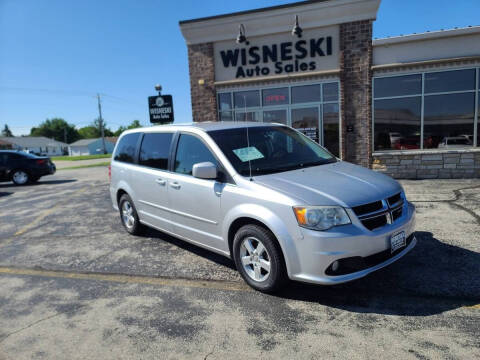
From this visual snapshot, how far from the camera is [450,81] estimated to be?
990 centimetres

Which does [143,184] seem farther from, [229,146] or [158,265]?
[229,146]

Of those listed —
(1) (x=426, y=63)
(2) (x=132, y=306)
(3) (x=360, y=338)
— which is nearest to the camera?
(3) (x=360, y=338)

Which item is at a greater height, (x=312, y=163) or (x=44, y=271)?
(x=312, y=163)

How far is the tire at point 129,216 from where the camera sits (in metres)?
5.62

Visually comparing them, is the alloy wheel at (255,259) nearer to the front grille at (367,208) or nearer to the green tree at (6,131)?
the front grille at (367,208)

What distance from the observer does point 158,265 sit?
14.6 feet

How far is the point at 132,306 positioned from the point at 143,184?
2.12 m

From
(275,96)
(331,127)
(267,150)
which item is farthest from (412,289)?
(275,96)

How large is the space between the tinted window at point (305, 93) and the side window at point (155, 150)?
24.0 ft

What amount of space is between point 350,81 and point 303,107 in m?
1.67

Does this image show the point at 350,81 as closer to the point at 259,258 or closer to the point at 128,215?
the point at 128,215

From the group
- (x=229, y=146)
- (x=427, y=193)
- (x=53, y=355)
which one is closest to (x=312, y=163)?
(x=229, y=146)

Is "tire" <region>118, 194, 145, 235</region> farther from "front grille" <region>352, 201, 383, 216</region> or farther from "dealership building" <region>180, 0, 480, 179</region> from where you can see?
"dealership building" <region>180, 0, 480, 179</region>

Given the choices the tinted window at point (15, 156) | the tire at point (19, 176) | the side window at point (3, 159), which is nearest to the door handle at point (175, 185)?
the tire at point (19, 176)
